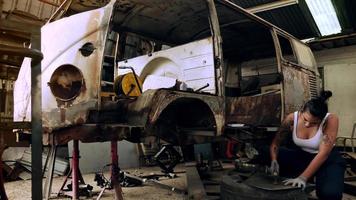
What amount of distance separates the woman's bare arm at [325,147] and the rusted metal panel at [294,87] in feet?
5.17

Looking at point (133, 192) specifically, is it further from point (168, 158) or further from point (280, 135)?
point (280, 135)

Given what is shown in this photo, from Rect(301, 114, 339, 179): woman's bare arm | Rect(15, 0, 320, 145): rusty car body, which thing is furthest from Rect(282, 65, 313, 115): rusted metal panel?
Rect(301, 114, 339, 179): woman's bare arm

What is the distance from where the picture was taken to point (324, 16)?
636 centimetres

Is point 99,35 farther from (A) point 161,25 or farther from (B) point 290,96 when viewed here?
(B) point 290,96

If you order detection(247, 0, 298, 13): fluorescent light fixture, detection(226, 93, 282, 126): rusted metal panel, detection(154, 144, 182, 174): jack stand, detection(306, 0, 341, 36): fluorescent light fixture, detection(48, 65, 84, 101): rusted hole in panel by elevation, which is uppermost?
detection(247, 0, 298, 13): fluorescent light fixture

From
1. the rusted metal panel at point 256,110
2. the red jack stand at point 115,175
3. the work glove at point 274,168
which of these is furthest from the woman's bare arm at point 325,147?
the red jack stand at point 115,175

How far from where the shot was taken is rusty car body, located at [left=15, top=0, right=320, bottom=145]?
2475 millimetres

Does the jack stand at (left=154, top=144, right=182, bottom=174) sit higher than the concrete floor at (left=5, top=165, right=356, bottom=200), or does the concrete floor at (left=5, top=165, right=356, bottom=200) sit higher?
the jack stand at (left=154, top=144, right=182, bottom=174)

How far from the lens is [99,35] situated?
A: 2535 millimetres

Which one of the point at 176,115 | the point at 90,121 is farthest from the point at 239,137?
the point at 90,121

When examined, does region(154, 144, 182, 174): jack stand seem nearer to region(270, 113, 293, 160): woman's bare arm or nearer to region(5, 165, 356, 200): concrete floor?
region(5, 165, 356, 200): concrete floor

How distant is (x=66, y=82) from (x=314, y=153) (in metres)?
2.47

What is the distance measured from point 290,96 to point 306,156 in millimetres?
1671

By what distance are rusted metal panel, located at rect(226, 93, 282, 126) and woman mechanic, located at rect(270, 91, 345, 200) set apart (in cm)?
132
